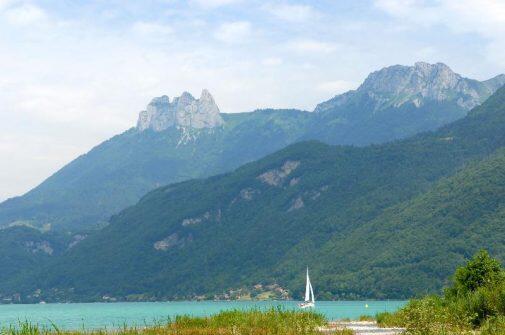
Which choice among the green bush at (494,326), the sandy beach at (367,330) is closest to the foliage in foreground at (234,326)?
the sandy beach at (367,330)

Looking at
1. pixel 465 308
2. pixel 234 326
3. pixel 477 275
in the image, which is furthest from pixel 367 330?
pixel 477 275

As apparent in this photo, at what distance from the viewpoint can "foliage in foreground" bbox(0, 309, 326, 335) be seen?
36.3 metres

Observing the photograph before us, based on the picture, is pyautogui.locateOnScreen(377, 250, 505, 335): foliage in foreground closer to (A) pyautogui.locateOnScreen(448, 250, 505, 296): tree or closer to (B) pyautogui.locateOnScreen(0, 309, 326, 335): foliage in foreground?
(A) pyautogui.locateOnScreen(448, 250, 505, 296): tree

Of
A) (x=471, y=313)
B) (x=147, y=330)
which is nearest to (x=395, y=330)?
(x=471, y=313)

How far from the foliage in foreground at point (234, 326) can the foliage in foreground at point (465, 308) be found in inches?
182

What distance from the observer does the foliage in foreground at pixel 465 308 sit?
35719 millimetres

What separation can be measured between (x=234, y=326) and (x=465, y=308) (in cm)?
1369

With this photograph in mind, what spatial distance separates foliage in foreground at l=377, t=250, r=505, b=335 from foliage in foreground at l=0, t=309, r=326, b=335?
4.62m

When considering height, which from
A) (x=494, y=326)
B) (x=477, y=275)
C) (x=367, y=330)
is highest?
(x=477, y=275)

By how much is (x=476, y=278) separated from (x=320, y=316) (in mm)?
11821

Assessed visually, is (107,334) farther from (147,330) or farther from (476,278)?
(476,278)

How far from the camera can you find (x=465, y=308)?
143 feet

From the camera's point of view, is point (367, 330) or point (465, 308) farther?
point (465, 308)

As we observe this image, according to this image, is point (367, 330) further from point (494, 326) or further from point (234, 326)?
point (234, 326)
